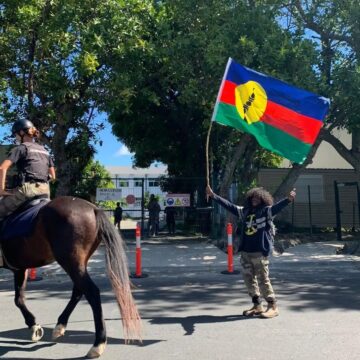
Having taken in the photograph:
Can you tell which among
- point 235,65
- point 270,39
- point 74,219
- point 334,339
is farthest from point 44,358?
point 270,39

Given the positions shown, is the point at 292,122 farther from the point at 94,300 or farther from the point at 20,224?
the point at 20,224

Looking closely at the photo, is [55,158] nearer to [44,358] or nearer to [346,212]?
[44,358]

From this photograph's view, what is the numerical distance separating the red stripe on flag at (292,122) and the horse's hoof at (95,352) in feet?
13.5

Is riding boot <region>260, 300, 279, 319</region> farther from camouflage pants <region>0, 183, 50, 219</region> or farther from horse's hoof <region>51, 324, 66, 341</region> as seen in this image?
camouflage pants <region>0, 183, 50, 219</region>

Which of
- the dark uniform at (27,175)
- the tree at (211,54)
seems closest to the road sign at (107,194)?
the tree at (211,54)

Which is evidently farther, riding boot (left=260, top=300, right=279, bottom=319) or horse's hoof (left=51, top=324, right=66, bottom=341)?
riding boot (left=260, top=300, right=279, bottom=319)

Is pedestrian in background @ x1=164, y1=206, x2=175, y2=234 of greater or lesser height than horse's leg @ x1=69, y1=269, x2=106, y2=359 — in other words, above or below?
above

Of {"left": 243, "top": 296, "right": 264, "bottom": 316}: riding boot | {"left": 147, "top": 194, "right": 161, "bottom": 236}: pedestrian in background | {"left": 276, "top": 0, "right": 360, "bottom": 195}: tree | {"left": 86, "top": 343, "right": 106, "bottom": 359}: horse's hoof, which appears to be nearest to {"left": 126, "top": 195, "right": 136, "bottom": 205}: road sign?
{"left": 147, "top": 194, "right": 161, "bottom": 236}: pedestrian in background

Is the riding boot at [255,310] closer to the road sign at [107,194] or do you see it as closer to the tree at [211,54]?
the tree at [211,54]

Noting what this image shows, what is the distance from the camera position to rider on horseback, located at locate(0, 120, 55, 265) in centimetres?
529

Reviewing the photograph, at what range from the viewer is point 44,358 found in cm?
474

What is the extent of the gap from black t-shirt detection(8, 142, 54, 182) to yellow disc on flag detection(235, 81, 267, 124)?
3.23m

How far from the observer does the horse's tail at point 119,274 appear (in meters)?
4.96

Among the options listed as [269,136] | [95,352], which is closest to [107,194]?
[269,136]
